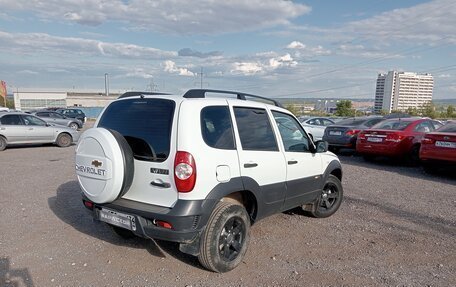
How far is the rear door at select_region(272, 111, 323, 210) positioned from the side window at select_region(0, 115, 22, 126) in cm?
1256

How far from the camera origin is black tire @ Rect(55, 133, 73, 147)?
1413cm

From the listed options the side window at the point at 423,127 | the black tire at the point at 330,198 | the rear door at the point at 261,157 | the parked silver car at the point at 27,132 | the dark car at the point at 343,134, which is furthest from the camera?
the parked silver car at the point at 27,132

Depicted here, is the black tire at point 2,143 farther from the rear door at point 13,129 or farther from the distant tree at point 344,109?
the distant tree at point 344,109

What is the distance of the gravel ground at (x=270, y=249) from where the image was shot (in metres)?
3.35

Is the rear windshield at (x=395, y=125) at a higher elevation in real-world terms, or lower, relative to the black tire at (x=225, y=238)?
higher

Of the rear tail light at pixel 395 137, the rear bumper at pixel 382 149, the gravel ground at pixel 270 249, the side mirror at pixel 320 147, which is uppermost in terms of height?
the side mirror at pixel 320 147

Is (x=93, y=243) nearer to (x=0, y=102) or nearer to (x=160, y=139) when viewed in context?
(x=160, y=139)

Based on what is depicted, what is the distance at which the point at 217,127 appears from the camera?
3.41 m

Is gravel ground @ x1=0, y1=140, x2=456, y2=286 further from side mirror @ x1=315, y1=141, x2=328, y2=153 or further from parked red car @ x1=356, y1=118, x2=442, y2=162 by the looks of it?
parked red car @ x1=356, y1=118, x2=442, y2=162

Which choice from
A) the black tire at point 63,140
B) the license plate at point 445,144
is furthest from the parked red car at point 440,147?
the black tire at point 63,140

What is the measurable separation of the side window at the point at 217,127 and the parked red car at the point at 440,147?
6566mm

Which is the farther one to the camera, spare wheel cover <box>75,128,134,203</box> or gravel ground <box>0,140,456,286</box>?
gravel ground <box>0,140,456,286</box>

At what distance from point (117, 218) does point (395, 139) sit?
8.53 meters

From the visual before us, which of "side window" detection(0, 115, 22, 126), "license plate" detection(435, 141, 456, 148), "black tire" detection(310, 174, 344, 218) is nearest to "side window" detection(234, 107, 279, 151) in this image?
"black tire" detection(310, 174, 344, 218)
